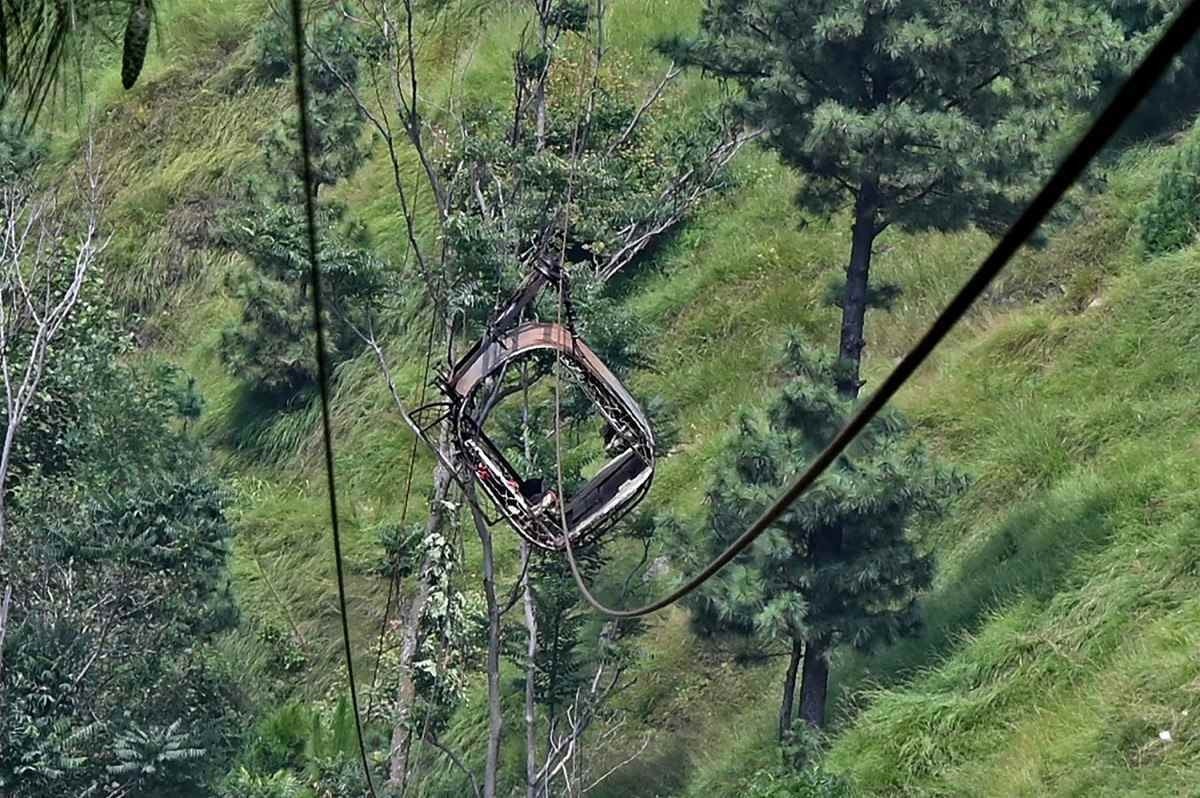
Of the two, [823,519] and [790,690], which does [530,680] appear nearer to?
[790,690]

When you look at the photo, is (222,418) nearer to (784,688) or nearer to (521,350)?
(784,688)

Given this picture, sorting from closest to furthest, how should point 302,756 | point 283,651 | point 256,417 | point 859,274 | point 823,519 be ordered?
point 823,519 < point 859,274 < point 302,756 < point 283,651 < point 256,417

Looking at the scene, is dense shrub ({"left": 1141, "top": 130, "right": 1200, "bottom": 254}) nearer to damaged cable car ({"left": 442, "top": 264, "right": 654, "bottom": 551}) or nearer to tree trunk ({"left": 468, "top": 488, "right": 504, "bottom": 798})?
tree trunk ({"left": 468, "top": 488, "right": 504, "bottom": 798})

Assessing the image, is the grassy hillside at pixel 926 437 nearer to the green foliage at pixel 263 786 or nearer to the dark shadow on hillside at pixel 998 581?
the dark shadow on hillside at pixel 998 581

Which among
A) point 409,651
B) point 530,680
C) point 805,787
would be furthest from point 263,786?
point 805,787

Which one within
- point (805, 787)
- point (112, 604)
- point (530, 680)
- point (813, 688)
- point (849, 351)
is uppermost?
point (112, 604)

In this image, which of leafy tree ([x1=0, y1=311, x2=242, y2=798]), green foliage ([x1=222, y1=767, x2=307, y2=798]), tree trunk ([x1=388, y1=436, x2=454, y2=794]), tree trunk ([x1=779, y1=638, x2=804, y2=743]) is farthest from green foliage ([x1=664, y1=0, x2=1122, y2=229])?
leafy tree ([x1=0, y1=311, x2=242, y2=798])
